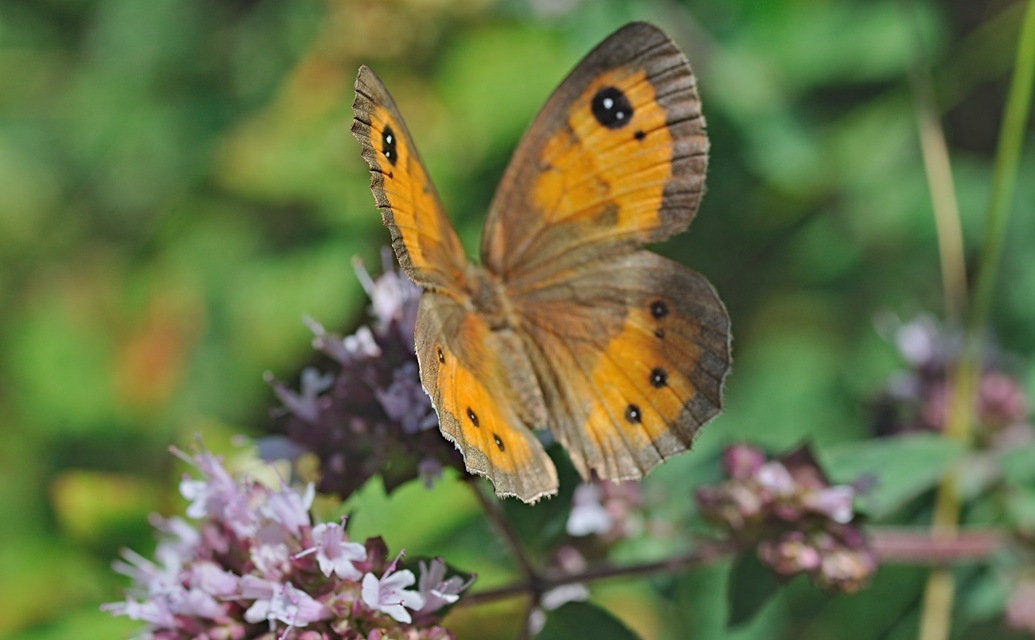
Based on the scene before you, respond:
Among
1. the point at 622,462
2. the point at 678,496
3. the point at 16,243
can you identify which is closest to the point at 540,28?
the point at 678,496

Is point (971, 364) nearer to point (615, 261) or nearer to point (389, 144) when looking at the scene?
point (615, 261)

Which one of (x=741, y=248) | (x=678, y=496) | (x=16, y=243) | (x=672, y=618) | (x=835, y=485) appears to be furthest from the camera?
(x=16, y=243)

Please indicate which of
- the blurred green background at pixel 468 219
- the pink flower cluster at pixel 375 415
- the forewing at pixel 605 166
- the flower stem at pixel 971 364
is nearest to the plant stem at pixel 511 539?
the pink flower cluster at pixel 375 415

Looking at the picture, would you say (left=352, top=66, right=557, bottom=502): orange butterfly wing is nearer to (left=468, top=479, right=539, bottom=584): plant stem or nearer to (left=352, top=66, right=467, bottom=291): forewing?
(left=352, top=66, right=467, bottom=291): forewing

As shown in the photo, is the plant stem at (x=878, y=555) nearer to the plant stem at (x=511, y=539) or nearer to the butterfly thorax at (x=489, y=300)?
the plant stem at (x=511, y=539)

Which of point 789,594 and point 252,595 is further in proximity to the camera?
point 789,594

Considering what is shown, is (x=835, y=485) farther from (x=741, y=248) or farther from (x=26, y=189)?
(x=26, y=189)

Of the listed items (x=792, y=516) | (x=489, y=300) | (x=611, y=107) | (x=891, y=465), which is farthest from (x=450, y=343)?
(x=891, y=465)
